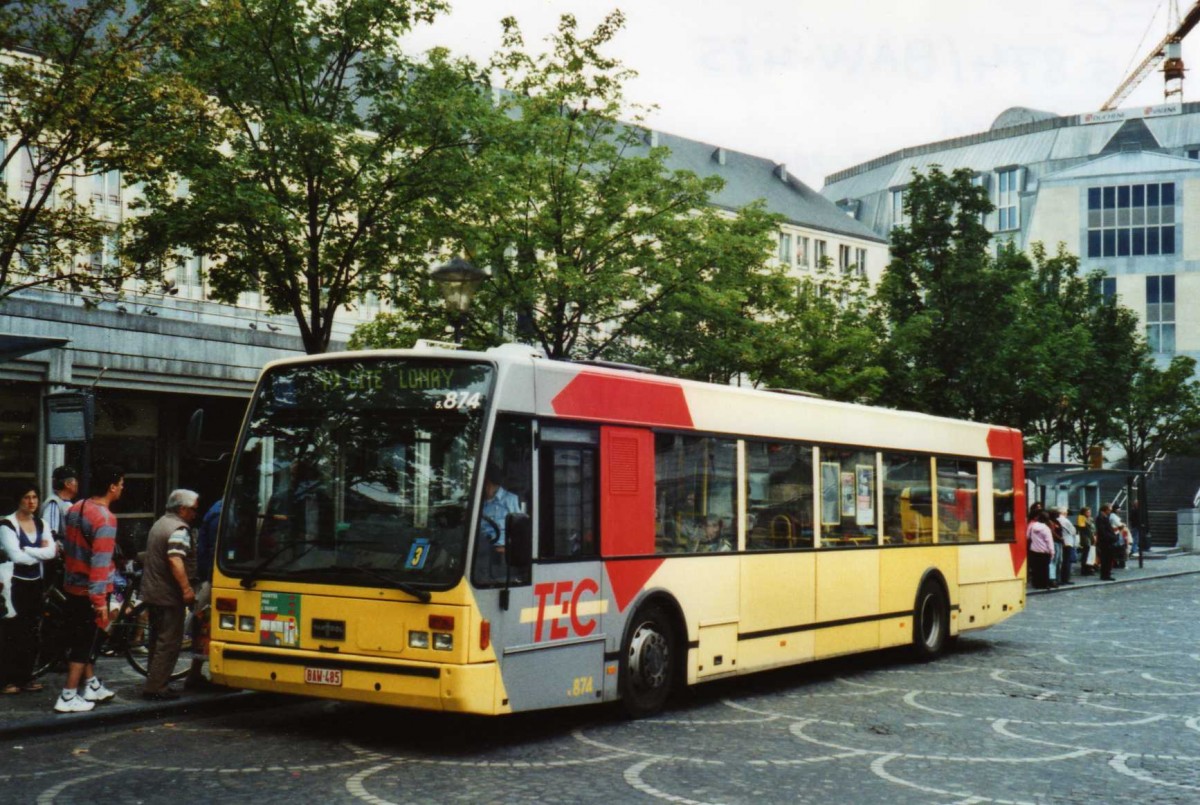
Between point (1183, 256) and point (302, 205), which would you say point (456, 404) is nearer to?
point (302, 205)

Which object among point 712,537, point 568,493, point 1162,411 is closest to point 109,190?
point 712,537

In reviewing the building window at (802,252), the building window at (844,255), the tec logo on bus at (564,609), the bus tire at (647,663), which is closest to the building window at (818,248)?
the building window at (802,252)

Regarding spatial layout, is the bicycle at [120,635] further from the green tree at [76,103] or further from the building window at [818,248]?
the building window at [818,248]

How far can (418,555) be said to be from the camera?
357 inches

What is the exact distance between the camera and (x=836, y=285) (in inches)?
1446

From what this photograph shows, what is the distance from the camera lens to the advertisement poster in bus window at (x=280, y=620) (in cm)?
941

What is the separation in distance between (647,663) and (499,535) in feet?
7.10

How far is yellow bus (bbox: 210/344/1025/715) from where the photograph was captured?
9062 mm

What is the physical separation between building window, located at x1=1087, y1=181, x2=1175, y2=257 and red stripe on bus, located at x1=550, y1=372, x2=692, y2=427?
73.3 metres

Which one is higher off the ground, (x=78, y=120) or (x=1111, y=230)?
(x=1111, y=230)

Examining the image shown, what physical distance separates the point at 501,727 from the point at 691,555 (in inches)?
85.2

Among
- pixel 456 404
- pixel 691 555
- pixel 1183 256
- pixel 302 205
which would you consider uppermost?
pixel 1183 256

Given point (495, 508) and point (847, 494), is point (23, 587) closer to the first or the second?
point (495, 508)

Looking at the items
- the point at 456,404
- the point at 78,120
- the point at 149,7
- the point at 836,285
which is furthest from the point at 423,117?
the point at 836,285
